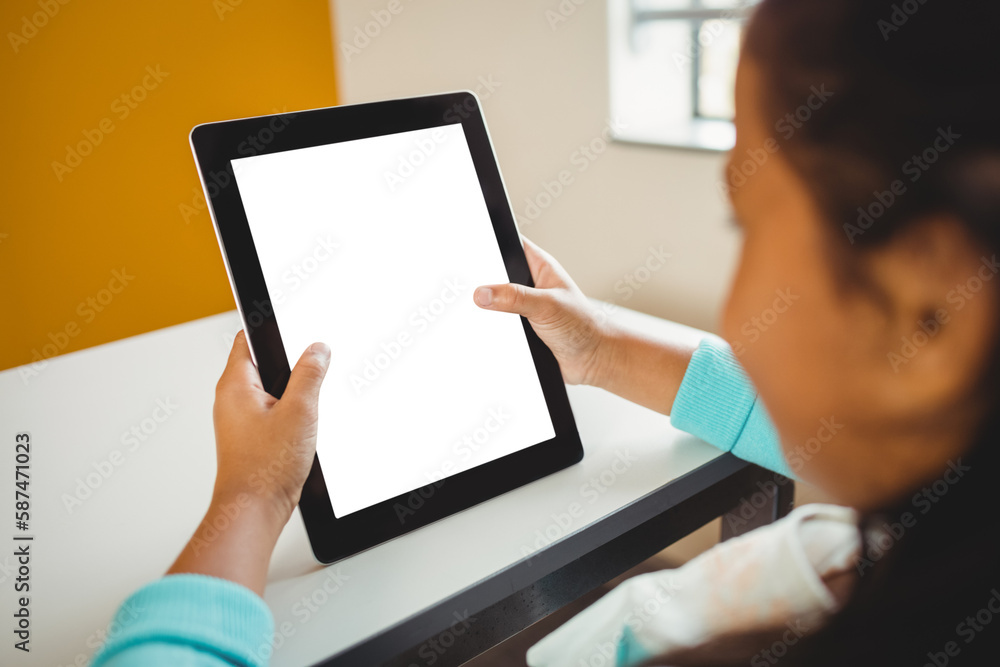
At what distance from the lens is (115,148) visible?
200 centimetres

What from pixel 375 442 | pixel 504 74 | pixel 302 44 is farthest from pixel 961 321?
pixel 302 44

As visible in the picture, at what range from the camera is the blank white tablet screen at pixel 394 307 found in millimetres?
664

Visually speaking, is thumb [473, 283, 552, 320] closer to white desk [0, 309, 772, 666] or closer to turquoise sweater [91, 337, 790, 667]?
white desk [0, 309, 772, 666]

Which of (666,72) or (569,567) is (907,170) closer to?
(569,567)

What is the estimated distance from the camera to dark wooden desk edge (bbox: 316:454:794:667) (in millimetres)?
576

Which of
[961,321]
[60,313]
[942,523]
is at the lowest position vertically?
[60,313]

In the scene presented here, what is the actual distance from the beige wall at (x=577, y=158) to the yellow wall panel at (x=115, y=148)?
0.51 m

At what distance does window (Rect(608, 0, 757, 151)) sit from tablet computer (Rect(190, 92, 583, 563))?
733mm

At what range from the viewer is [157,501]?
752mm

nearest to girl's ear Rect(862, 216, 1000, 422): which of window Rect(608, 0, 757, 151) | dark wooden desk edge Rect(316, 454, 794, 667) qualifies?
dark wooden desk edge Rect(316, 454, 794, 667)

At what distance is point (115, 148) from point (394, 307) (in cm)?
165

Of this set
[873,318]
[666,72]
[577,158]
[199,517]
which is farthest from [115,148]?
[873,318]

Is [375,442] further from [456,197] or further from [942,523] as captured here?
[942,523]

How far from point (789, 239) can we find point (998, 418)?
14cm
